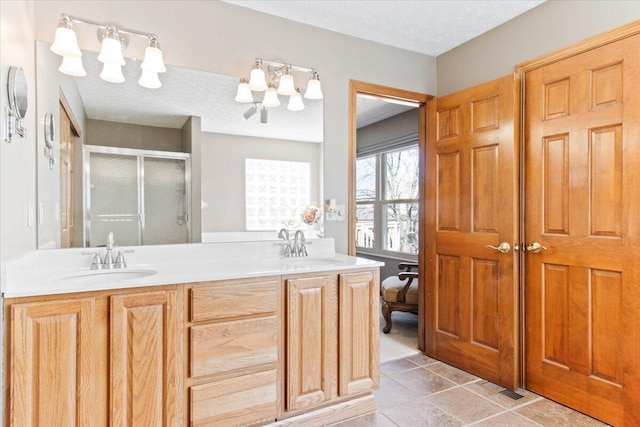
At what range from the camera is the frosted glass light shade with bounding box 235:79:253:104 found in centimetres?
243

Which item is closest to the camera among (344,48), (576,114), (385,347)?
(576,114)

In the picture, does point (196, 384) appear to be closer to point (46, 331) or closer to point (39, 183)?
point (46, 331)

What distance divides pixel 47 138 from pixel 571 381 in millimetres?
3234

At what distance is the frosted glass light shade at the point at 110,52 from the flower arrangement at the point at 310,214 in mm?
1420

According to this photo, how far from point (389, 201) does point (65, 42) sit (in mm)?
3897

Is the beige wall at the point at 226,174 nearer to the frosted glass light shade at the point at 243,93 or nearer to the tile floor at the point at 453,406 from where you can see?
the frosted glass light shade at the point at 243,93

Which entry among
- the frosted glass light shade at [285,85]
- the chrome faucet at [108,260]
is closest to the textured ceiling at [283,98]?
the frosted glass light shade at [285,85]

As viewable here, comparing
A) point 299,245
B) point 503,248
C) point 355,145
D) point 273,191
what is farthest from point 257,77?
point 503,248

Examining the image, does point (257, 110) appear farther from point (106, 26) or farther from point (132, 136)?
point (106, 26)

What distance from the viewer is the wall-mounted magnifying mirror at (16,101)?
144 centimetres

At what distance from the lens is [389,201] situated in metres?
4.98

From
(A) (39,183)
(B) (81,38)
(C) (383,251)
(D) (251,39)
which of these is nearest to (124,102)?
(B) (81,38)

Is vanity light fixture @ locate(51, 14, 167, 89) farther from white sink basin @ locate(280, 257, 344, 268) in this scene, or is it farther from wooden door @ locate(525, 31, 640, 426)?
wooden door @ locate(525, 31, 640, 426)

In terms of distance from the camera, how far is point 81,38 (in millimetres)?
2021
